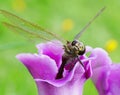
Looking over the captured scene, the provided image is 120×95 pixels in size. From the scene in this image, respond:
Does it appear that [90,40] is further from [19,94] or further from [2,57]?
[19,94]

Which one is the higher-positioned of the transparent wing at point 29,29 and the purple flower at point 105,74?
the transparent wing at point 29,29

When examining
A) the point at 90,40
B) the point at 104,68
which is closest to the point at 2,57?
the point at 90,40

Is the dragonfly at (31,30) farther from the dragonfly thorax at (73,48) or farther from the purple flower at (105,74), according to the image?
the purple flower at (105,74)

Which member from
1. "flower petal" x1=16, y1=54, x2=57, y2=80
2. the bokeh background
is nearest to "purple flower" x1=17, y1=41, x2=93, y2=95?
"flower petal" x1=16, y1=54, x2=57, y2=80

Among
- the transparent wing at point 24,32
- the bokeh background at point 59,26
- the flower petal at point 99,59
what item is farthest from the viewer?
the bokeh background at point 59,26

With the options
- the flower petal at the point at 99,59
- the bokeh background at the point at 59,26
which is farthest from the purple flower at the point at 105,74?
the bokeh background at the point at 59,26
